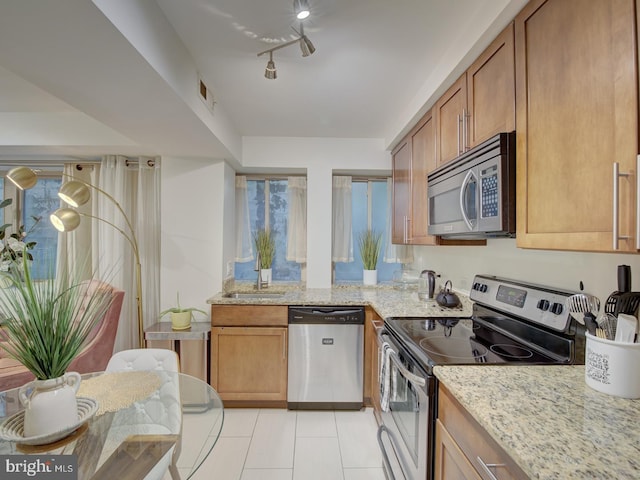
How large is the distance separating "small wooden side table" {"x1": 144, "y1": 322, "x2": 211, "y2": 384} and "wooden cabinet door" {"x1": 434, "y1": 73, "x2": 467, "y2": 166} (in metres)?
2.31

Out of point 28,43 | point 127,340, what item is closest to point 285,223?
point 127,340

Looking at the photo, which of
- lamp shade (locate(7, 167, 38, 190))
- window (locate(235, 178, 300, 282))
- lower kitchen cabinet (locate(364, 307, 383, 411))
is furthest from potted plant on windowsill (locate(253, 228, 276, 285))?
lamp shade (locate(7, 167, 38, 190))

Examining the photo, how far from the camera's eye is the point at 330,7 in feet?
4.68

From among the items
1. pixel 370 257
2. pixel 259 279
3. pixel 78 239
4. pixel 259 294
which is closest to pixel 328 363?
pixel 259 294

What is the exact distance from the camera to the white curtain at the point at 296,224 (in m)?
3.44

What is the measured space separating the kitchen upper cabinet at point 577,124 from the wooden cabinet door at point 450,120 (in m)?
0.47

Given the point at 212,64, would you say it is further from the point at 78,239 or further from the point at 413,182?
the point at 78,239

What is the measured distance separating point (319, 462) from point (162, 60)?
243 centimetres

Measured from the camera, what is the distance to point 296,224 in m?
3.44

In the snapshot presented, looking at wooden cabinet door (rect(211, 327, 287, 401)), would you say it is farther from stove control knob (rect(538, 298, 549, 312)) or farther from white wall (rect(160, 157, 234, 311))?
stove control knob (rect(538, 298, 549, 312))

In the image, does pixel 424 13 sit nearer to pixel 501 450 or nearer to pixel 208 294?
pixel 501 450

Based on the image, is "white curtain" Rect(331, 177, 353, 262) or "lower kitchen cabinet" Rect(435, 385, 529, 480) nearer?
"lower kitchen cabinet" Rect(435, 385, 529, 480)

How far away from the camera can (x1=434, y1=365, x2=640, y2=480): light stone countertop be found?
0.67 metres

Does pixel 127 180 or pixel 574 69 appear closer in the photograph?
pixel 574 69
